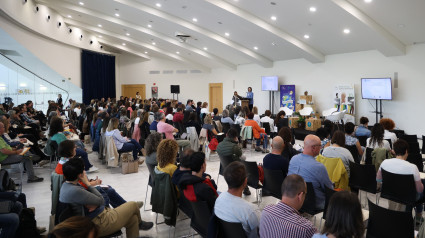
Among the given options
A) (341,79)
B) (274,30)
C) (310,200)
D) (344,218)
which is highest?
(274,30)

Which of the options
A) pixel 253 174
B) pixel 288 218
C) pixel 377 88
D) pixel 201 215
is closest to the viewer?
pixel 288 218

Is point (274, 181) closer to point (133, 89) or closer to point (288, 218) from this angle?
point (288, 218)

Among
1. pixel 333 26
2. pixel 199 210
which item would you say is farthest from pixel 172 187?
pixel 333 26

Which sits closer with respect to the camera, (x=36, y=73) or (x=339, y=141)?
(x=339, y=141)

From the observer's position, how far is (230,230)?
7.34ft

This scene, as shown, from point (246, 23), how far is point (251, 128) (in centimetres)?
Result: 474

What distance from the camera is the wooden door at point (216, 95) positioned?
1992cm

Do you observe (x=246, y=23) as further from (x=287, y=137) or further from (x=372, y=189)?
(x=372, y=189)

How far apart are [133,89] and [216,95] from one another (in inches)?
249

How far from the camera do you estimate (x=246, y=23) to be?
1077cm

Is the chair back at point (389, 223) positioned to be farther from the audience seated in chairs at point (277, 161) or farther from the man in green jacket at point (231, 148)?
the man in green jacket at point (231, 148)

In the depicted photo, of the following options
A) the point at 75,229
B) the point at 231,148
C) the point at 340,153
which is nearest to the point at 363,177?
the point at 340,153

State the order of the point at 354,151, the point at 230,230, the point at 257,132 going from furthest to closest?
the point at 257,132 < the point at 354,151 < the point at 230,230

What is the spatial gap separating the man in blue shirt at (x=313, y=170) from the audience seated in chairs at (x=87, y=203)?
181 centimetres
